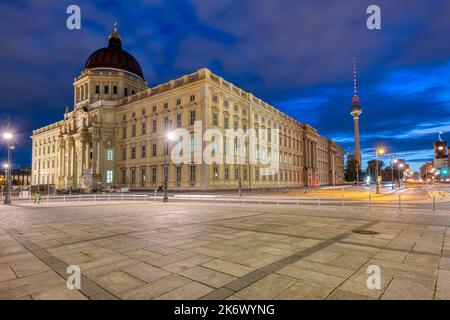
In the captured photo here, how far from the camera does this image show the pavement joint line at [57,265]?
14.2ft

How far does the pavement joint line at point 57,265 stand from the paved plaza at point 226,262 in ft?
0.08

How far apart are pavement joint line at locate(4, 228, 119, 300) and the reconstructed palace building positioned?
28350 millimetres

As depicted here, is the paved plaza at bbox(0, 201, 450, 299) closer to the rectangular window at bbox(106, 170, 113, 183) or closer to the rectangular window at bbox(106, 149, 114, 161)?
the rectangular window at bbox(106, 170, 113, 183)

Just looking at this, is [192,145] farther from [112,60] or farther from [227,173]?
[112,60]

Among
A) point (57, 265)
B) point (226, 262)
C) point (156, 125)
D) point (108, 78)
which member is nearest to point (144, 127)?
point (156, 125)

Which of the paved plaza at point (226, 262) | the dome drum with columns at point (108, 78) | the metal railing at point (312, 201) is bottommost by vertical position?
the metal railing at point (312, 201)

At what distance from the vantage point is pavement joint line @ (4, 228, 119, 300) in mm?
4328

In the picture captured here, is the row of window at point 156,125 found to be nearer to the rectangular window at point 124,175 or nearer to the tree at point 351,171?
the rectangular window at point 124,175

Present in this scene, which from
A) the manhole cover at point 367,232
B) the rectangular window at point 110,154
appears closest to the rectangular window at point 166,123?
the rectangular window at point 110,154

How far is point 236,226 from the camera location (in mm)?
11125

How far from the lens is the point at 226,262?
236 inches

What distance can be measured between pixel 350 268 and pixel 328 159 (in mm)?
113341
